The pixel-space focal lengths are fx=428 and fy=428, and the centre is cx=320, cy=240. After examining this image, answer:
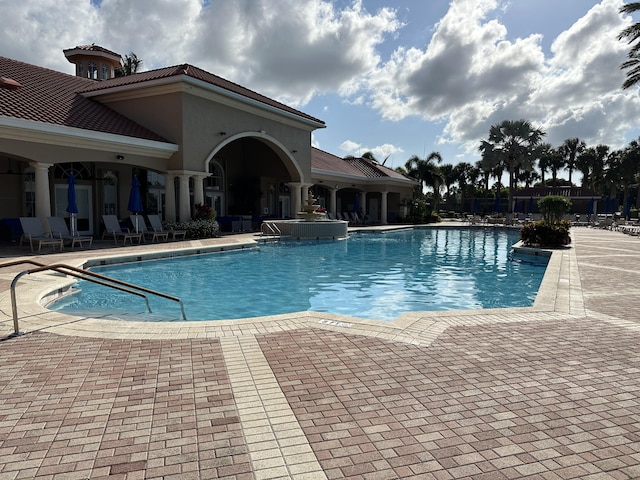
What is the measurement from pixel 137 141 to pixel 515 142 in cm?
3548

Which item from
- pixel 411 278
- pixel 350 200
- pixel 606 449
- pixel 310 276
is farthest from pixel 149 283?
pixel 350 200

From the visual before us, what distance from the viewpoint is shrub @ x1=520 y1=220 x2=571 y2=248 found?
17.4m

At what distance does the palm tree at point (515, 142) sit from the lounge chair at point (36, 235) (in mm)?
38789

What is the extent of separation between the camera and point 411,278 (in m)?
12.2

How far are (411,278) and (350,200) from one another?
27.4m

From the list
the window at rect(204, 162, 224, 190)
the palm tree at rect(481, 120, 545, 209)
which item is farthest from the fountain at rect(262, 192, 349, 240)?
the palm tree at rect(481, 120, 545, 209)

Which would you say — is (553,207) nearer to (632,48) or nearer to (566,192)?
(632,48)

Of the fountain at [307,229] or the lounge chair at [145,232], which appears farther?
the fountain at [307,229]

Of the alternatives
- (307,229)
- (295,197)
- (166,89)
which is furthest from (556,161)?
(166,89)

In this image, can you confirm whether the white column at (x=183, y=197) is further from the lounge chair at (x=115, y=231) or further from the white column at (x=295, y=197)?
the white column at (x=295, y=197)

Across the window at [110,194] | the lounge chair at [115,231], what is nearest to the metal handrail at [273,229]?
the lounge chair at [115,231]

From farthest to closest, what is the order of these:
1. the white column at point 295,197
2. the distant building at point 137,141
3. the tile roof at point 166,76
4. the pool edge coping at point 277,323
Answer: the white column at point 295,197
the tile roof at point 166,76
the distant building at point 137,141
the pool edge coping at point 277,323

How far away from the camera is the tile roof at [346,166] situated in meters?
33.4

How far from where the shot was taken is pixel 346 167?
122 ft
